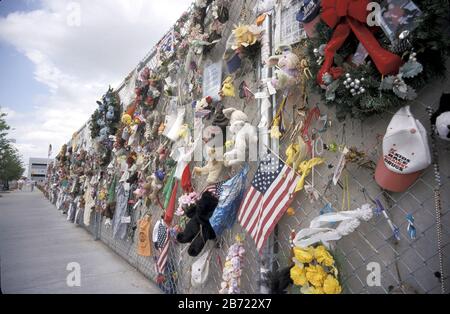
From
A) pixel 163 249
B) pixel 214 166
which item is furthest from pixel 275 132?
pixel 163 249

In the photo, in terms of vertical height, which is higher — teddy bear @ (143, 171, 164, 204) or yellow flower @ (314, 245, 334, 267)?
teddy bear @ (143, 171, 164, 204)

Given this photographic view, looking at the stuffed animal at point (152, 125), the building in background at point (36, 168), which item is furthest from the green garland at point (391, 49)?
the building in background at point (36, 168)

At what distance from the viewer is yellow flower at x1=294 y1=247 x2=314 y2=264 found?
1356 mm

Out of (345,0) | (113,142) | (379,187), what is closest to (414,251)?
(379,187)

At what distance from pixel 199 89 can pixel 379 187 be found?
2.12m

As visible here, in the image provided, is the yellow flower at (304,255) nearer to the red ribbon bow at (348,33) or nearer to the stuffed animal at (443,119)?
the stuffed animal at (443,119)

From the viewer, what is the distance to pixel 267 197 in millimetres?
1782

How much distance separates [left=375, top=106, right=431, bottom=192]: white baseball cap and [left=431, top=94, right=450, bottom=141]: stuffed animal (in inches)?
2.2

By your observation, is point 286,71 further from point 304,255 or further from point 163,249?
point 163,249

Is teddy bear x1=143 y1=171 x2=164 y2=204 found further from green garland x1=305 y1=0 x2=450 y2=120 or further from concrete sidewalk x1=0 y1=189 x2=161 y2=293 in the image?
green garland x1=305 y1=0 x2=450 y2=120

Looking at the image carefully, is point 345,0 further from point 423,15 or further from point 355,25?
point 423,15

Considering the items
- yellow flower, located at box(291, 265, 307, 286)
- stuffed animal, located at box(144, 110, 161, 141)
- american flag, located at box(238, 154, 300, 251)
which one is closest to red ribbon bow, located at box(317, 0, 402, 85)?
american flag, located at box(238, 154, 300, 251)

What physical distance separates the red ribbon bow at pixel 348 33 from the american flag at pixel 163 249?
2.34 meters

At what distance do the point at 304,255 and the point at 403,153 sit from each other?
0.68m
